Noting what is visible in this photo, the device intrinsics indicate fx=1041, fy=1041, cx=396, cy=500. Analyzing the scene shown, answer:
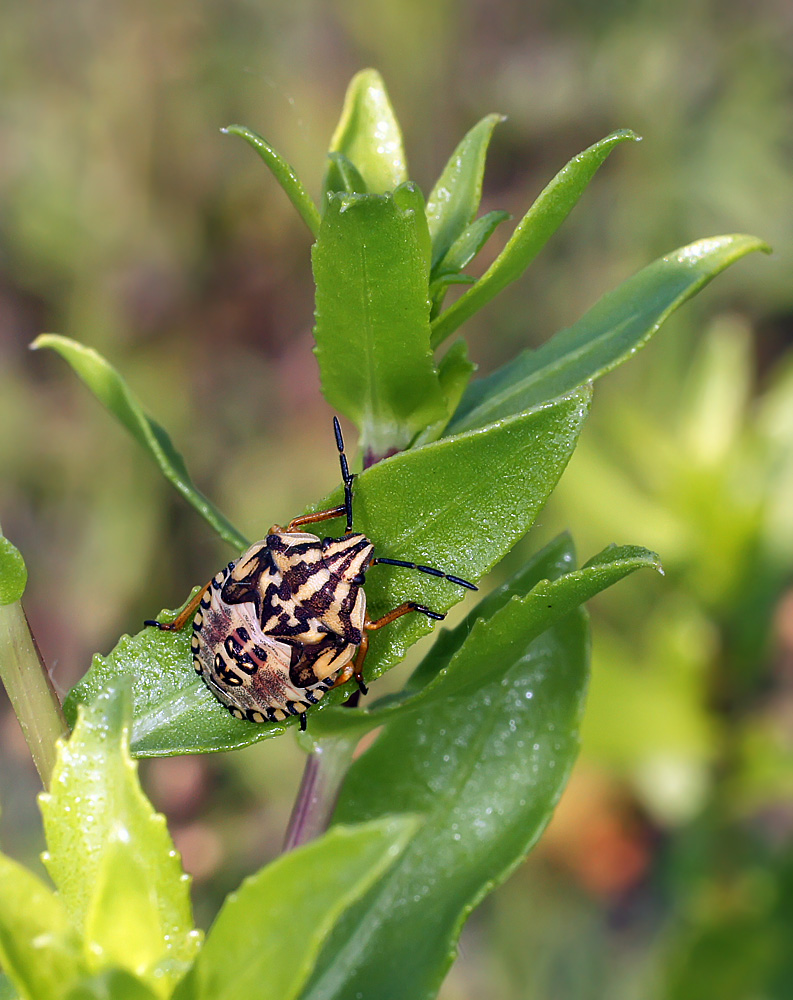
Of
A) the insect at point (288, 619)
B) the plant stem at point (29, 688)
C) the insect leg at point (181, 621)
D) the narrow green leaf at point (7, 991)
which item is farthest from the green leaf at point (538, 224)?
the narrow green leaf at point (7, 991)

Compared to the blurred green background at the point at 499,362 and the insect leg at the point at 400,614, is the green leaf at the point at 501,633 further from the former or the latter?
the blurred green background at the point at 499,362

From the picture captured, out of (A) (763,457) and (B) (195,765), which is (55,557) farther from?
(A) (763,457)

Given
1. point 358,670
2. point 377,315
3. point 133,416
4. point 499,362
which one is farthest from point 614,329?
point 499,362

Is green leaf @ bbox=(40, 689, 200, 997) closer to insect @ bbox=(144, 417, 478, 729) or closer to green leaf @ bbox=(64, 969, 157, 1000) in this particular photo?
green leaf @ bbox=(64, 969, 157, 1000)

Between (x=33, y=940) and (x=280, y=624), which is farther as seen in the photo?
(x=280, y=624)

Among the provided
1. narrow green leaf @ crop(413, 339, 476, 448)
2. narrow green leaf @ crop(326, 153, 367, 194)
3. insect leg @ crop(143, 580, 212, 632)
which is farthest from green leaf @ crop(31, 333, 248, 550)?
narrow green leaf @ crop(326, 153, 367, 194)

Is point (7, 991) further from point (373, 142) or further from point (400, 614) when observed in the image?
point (373, 142)
